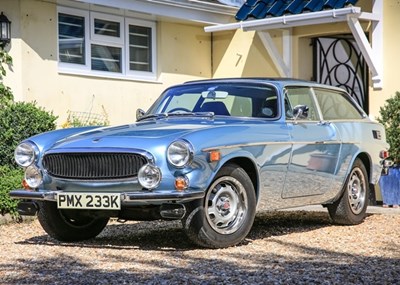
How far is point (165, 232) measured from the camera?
Answer: 857 cm

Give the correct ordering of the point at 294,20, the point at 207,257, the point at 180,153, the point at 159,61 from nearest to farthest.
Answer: the point at 207,257
the point at 180,153
the point at 294,20
the point at 159,61

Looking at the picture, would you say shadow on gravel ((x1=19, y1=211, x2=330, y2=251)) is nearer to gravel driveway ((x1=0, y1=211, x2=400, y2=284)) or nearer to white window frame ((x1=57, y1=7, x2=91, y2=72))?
gravel driveway ((x1=0, y1=211, x2=400, y2=284))

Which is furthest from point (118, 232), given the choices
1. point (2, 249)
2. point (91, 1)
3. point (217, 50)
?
point (217, 50)

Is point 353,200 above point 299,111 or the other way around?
the other way around

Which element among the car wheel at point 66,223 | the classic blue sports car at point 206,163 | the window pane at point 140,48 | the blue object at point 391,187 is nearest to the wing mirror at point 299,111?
the classic blue sports car at point 206,163

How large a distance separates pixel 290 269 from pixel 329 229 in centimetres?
276

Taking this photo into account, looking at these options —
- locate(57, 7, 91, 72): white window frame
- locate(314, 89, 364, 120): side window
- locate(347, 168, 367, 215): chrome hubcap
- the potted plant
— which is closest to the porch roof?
the potted plant

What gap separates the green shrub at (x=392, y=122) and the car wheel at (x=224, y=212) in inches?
195

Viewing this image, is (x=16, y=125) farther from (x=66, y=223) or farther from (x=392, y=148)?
(x=392, y=148)

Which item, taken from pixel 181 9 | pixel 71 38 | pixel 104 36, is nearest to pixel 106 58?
pixel 104 36

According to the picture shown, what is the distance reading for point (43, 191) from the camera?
285 inches

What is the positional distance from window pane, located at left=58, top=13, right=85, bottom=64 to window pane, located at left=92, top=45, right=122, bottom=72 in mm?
273

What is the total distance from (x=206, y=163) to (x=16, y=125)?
451 centimetres

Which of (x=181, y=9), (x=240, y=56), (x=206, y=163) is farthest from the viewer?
(x=240, y=56)
